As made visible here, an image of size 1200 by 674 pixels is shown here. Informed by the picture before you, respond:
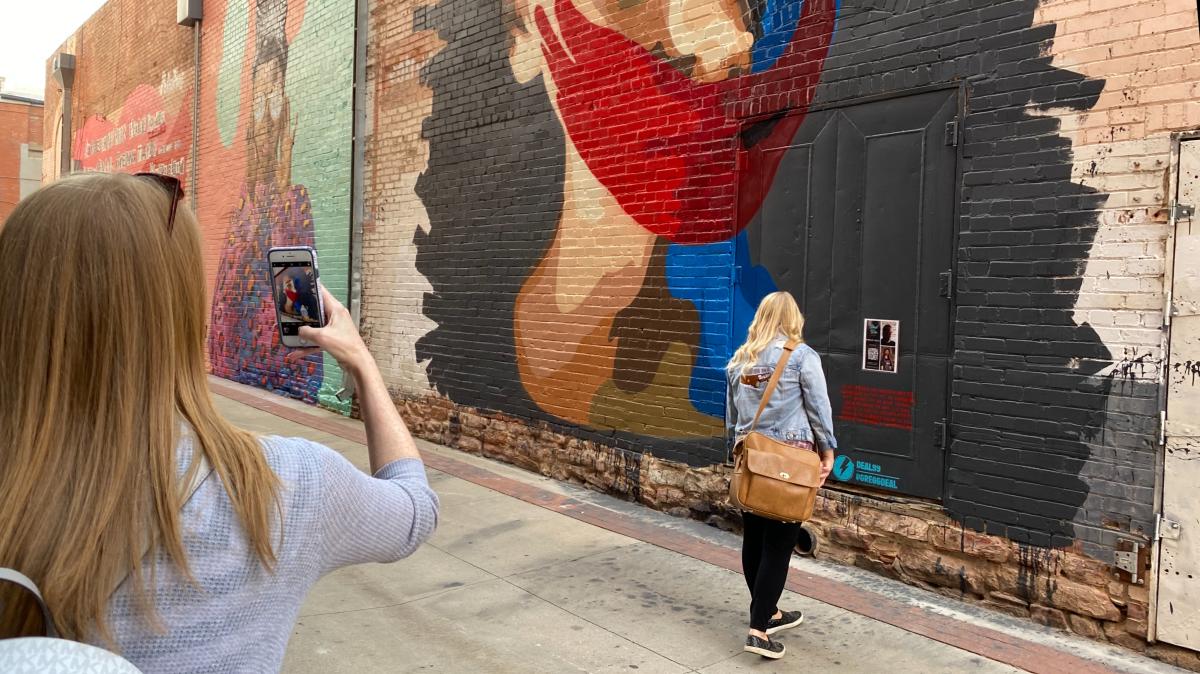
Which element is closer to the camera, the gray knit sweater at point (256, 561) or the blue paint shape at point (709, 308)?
the gray knit sweater at point (256, 561)

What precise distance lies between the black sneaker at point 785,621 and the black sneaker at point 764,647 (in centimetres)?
18

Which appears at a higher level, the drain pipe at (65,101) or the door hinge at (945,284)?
the drain pipe at (65,101)

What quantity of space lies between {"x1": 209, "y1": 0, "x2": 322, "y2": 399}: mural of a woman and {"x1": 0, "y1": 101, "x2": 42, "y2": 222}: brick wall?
1841cm

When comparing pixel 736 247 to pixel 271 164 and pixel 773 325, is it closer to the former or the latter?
pixel 773 325

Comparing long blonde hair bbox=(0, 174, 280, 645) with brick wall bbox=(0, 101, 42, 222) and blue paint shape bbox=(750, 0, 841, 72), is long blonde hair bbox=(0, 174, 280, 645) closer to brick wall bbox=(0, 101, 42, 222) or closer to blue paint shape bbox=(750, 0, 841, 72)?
blue paint shape bbox=(750, 0, 841, 72)

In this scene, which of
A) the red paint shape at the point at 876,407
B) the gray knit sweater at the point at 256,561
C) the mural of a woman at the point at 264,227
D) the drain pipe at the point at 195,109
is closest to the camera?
the gray knit sweater at the point at 256,561

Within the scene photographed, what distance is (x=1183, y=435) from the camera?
13.5ft

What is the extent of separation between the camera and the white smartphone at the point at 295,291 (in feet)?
5.78

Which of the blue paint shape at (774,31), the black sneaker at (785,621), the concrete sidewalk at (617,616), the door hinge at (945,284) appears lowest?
the concrete sidewalk at (617,616)

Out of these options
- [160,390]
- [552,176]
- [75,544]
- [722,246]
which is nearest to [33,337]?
[160,390]

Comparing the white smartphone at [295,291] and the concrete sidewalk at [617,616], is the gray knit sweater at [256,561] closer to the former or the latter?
the white smartphone at [295,291]

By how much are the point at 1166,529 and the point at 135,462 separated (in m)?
4.59

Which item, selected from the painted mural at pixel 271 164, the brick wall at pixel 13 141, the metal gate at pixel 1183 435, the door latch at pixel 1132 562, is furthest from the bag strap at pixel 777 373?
the brick wall at pixel 13 141

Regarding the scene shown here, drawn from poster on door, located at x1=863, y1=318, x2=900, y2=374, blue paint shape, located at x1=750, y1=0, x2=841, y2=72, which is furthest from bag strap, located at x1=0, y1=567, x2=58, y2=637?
blue paint shape, located at x1=750, y1=0, x2=841, y2=72
